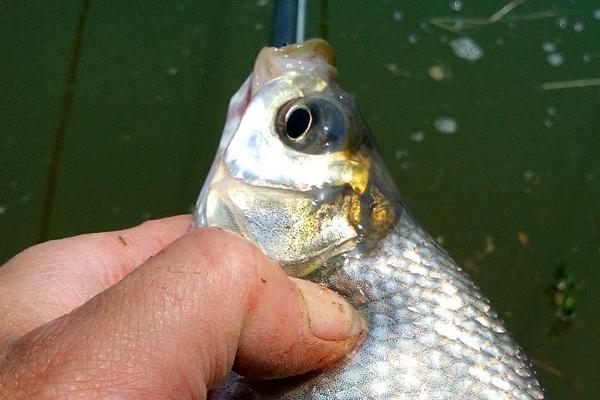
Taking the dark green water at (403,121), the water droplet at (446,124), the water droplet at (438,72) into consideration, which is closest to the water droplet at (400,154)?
the dark green water at (403,121)

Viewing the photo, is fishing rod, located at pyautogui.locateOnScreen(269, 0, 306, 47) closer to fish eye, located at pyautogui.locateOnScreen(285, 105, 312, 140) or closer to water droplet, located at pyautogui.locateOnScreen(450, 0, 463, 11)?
fish eye, located at pyautogui.locateOnScreen(285, 105, 312, 140)

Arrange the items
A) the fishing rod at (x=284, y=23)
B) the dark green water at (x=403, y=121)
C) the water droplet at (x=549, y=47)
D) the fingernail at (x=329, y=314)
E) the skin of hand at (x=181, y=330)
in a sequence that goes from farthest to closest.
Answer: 1. the water droplet at (x=549, y=47)
2. the dark green water at (x=403, y=121)
3. the fishing rod at (x=284, y=23)
4. the fingernail at (x=329, y=314)
5. the skin of hand at (x=181, y=330)

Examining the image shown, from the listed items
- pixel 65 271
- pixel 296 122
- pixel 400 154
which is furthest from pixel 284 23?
pixel 400 154

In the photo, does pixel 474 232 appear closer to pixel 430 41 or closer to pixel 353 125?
pixel 430 41

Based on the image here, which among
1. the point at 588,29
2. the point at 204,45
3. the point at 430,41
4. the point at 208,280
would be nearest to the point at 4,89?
the point at 204,45

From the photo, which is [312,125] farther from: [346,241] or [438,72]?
[438,72]

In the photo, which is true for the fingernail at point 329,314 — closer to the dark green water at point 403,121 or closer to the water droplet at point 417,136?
the dark green water at point 403,121

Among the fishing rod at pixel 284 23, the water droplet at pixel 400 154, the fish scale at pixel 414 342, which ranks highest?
the fishing rod at pixel 284 23
